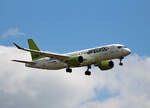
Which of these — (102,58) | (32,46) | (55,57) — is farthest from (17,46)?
(32,46)

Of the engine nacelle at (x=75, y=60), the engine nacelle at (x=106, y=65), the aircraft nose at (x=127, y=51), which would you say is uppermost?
the aircraft nose at (x=127, y=51)

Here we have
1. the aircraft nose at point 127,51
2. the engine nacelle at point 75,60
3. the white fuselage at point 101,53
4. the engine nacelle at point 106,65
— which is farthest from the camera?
the engine nacelle at point 106,65

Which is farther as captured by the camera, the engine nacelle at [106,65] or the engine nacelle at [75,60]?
the engine nacelle at [106,65]

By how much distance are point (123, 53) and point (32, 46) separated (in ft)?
76.3

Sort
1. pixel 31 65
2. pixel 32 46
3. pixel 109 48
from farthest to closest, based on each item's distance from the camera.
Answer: pixel 32 46, pixel 31 65, pixel 109 48

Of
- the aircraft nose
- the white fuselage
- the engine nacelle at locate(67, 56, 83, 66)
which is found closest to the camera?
the white fuselage

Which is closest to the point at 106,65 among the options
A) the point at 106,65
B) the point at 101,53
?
the point at 106,65

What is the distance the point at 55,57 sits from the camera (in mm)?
70625

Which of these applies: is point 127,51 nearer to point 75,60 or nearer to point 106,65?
point 106,65

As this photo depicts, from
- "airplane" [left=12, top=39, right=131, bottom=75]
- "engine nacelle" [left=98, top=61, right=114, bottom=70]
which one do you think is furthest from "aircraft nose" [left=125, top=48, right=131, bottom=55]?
"engine nacelle" [left=98, top=61, right=114, bottom=70]

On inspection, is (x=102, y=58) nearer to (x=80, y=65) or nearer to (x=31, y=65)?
(x=80, y=65)

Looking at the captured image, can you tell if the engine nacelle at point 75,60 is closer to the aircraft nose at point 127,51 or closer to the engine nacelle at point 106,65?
the engine nacelle at point 106,65

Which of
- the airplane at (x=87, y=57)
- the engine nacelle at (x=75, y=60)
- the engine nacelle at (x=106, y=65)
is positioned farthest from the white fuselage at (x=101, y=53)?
the engine nacelle at (x=106, y=65)

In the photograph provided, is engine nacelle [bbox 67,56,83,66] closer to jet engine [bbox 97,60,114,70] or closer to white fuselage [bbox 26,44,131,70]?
white fuselage [bbox 26,44,131,70]
